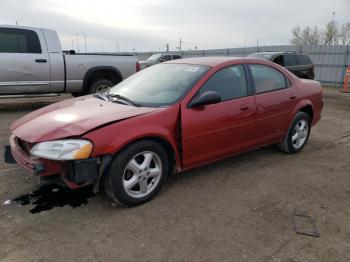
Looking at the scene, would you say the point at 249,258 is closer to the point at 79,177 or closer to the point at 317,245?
the point at 317,245

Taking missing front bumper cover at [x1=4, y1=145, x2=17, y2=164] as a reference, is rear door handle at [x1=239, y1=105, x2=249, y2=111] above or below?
above

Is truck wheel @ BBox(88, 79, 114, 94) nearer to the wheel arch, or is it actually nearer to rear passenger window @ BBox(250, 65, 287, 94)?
rear passenger window @ BBox(250, 65, 287, 94)

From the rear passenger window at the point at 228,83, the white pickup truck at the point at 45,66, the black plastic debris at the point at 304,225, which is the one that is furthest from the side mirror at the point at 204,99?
the white pickup truck at the point at 45,66

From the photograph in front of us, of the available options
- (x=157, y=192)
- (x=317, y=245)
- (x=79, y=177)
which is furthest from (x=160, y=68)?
(x=317, y=245)

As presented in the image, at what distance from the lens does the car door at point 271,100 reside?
4.32m

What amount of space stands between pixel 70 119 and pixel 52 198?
0.93 metres

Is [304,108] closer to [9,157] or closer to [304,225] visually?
[304,225]

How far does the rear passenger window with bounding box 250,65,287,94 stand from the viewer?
14.3ft

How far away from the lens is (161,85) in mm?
3908

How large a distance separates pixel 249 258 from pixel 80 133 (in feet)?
6.04

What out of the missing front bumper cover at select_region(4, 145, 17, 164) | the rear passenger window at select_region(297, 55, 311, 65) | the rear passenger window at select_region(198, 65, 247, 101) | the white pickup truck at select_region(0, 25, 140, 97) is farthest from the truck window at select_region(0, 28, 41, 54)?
the rear passenger window at select_region(297, 55, 311, 65)

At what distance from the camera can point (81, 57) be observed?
824cm

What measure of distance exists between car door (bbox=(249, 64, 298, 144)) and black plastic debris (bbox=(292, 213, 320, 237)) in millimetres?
1445

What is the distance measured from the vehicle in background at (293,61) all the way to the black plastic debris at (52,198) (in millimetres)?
10001
